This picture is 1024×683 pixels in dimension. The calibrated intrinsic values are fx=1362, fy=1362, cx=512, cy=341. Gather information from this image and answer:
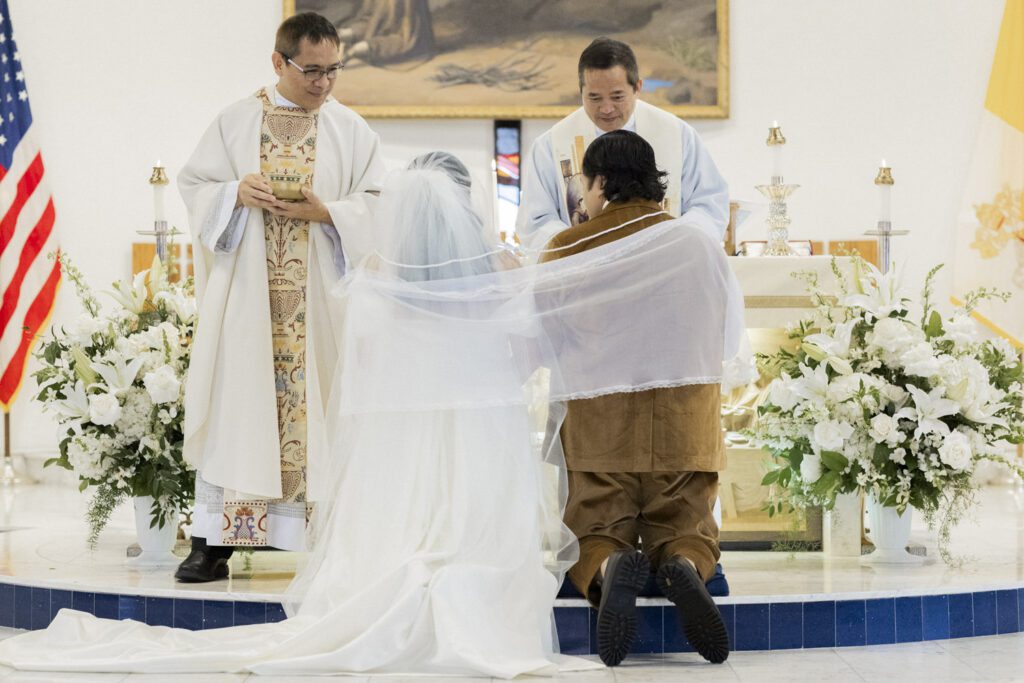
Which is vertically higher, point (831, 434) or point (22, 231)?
point (22, 231)

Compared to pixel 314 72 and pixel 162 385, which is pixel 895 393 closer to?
pixel 314 72

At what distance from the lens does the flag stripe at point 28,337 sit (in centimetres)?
837

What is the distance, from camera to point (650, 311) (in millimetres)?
3965

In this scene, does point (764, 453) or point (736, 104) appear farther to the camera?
point (736, 104)

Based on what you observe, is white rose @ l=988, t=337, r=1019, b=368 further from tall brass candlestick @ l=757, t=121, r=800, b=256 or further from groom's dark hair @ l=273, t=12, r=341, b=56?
groom's dark hair @ l=273, t=12, r=341, b=56

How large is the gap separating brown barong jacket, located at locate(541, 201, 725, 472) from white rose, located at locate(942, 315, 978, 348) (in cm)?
124

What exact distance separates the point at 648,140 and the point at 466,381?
1.39 m

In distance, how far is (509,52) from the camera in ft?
27.7

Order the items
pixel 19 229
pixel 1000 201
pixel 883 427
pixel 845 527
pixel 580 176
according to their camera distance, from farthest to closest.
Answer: pixel 19 229 < pixel 1000 201 < pixel 845 527 < pixel 580 176 < pixel 883 427

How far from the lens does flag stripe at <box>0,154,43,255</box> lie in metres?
8.33

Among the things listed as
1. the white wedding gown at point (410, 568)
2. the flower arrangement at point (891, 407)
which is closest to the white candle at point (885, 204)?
the flower arrangement at point (891, 407)

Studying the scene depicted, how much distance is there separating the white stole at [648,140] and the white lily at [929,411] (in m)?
1.05

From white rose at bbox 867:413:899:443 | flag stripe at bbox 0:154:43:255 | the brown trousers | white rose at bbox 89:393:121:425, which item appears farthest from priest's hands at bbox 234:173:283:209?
flag stripe at bbox 0:154:43:255

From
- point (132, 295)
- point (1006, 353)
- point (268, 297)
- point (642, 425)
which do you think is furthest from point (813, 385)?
point (132, 295)
